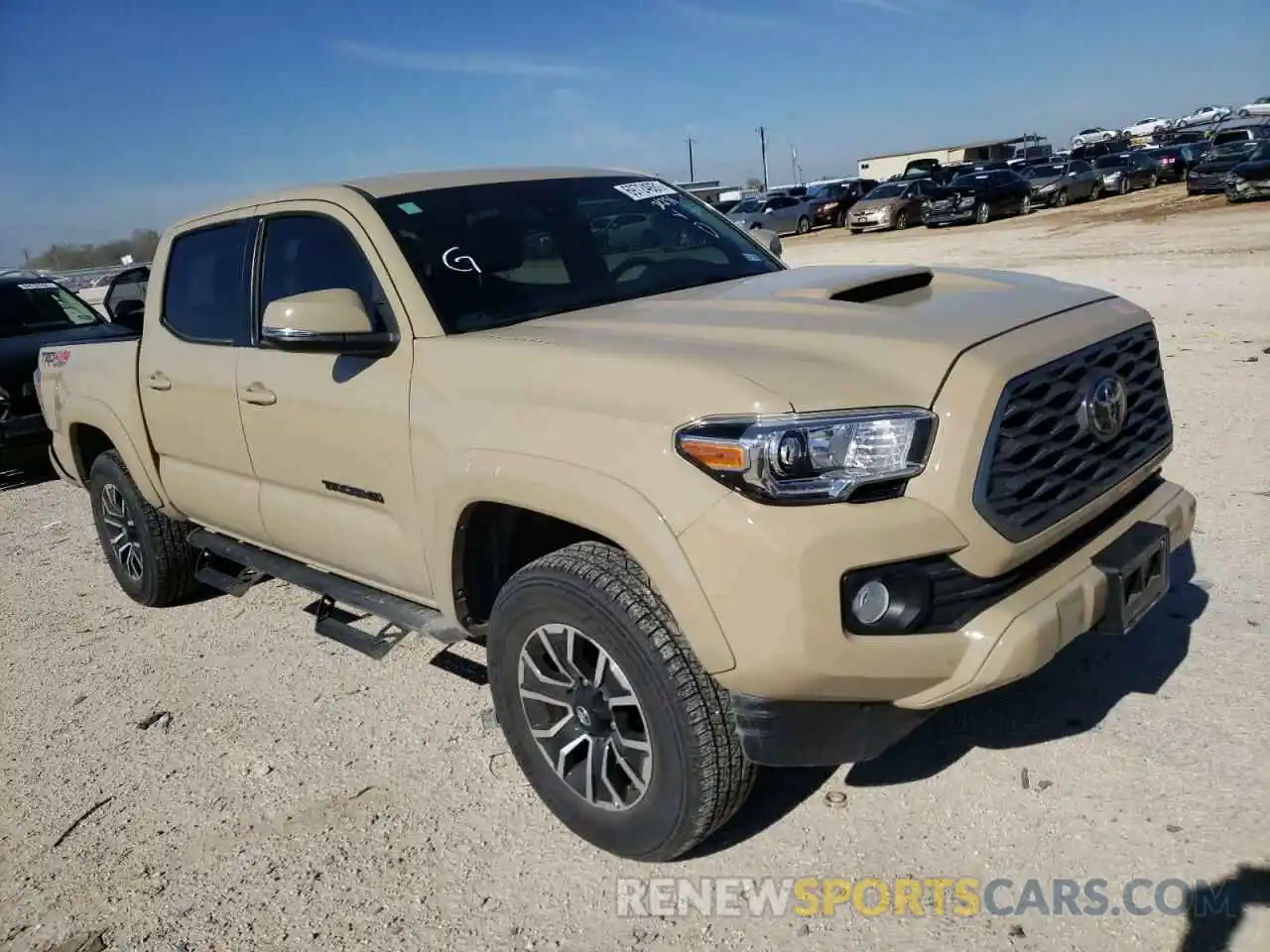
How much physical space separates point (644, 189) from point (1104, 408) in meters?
2.26

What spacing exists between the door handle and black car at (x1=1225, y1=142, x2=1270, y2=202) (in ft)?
88.6

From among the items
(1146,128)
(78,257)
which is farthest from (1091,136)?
(78,257)

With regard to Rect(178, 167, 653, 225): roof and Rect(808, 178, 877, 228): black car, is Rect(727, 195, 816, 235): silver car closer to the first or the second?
Rect(808, 178, 877, 228): black car

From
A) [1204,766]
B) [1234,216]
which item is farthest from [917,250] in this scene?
[1204,766]

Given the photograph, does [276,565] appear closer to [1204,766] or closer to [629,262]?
[629,262]

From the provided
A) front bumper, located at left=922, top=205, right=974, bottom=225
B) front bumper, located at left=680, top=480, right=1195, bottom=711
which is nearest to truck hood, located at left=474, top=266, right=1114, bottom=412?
front bumper, located at left=680, top=480, right=1195, bottom=711

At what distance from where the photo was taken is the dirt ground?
264 cm

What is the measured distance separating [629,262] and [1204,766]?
8.24ft

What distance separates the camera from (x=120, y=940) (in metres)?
A: 2.83

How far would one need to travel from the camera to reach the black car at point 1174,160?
36469 mm

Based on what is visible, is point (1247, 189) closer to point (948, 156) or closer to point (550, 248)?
point (550, 248)

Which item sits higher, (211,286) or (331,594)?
(211,286)

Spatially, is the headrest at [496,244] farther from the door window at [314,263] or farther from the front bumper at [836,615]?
the front bumper at [836,615]

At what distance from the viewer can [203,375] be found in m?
4.25
